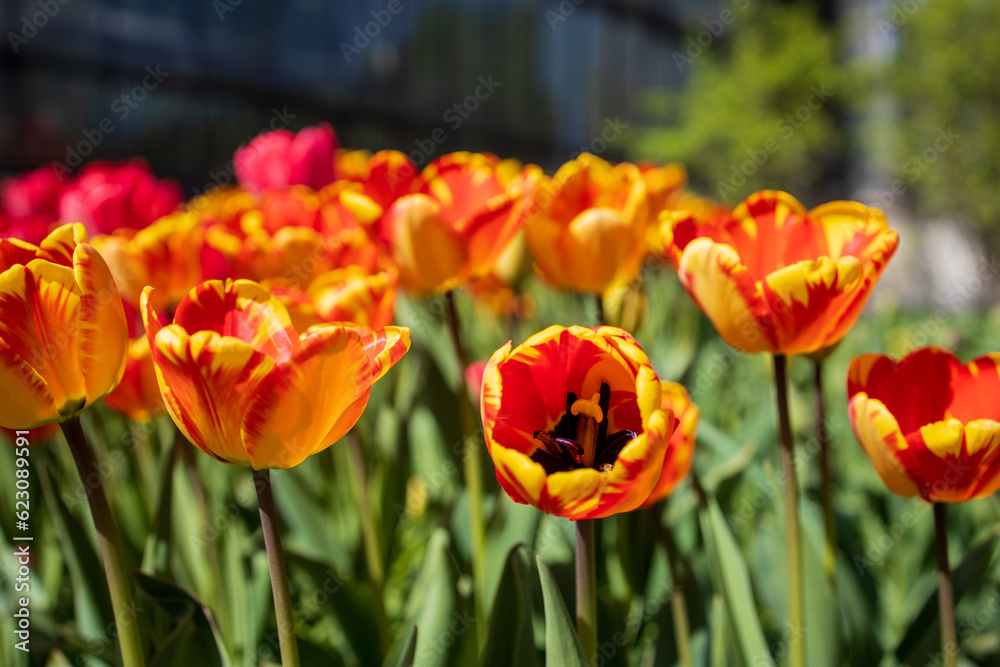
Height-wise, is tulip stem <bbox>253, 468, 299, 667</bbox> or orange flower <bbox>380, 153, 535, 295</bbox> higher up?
orange flower <bbox>380, 153, 535, 295</bbox>

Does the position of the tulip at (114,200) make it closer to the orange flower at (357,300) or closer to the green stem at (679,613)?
the orange flower at (357,300)

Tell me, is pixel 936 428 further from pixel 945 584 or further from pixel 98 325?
pixel 98 325

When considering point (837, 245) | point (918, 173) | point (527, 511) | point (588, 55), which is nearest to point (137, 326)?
point (527, 511)

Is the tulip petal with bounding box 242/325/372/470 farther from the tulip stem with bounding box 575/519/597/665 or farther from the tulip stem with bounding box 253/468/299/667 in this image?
the tulip stem with bounding box 575/519/597/665

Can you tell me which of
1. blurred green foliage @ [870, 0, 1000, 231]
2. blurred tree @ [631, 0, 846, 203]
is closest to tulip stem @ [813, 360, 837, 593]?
blurred green foliage @ [870, 0, 1000, 231]

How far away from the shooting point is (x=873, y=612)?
72cm

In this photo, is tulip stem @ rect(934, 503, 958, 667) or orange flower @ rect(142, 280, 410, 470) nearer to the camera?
orange flower @ rect(142, 280, 410, 470)

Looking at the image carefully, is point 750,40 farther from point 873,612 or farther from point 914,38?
point 873,612

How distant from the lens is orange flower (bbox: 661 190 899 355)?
1.49 feet

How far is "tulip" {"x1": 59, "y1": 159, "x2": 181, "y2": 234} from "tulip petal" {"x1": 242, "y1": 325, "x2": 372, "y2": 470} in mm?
613

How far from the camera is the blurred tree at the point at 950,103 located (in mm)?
6707

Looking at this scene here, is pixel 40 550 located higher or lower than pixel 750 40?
lower

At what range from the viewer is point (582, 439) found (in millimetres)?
417

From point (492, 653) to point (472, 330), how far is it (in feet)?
3.92
